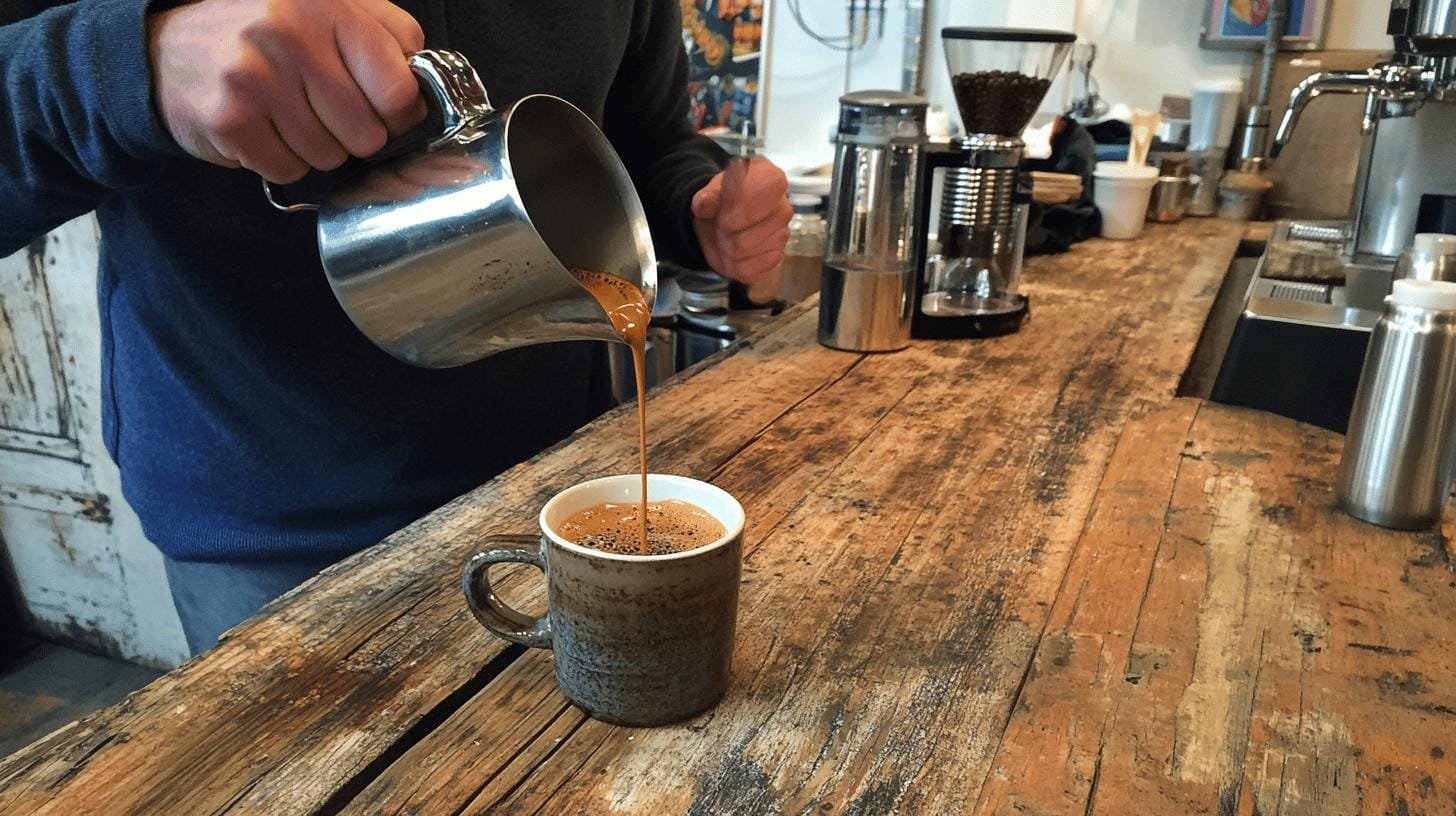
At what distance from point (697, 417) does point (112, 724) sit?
700 mm

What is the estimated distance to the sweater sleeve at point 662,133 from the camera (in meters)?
1.40

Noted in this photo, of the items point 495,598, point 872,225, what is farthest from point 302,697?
point 872,225

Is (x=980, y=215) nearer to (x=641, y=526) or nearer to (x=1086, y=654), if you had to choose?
(x=1086, y=654)

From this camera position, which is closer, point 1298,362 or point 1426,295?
point 1426,295

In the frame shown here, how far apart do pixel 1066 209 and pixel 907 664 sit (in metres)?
1.74

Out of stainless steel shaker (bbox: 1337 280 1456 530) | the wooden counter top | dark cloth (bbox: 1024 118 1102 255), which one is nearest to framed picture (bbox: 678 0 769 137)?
dark cloth (bbox: 1024 118 1102 255)

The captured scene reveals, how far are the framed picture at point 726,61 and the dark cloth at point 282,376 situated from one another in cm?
232

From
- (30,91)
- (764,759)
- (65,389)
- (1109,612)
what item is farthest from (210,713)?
(65,389)

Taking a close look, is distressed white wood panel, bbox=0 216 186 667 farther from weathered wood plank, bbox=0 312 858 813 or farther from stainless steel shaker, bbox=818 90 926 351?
weathered wood plank, bbox=0 312 858 813

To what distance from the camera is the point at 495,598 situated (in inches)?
28.1

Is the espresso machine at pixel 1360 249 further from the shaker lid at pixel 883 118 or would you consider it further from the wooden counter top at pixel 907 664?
the shaker lid at pixel 883 118

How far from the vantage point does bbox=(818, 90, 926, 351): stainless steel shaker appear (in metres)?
1.52

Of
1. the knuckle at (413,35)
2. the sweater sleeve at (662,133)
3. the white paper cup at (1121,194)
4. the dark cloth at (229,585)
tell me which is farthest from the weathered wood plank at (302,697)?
the white paper cup at (1121,194)

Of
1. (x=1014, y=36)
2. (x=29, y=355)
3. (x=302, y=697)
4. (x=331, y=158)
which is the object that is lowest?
(x=29, y=355)
